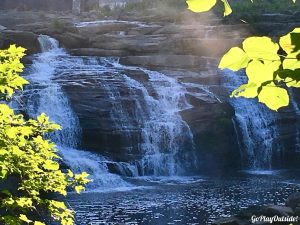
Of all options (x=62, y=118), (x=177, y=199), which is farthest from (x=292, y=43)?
(x=62, y=118)

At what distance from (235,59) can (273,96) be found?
0.13 metres

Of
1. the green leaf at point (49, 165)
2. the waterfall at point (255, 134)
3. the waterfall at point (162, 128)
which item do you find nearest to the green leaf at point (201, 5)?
the green leaf at point (49, 165)

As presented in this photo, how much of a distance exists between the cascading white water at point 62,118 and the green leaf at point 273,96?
1748cm

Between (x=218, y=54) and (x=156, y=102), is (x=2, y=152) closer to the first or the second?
(x=156, y=102)

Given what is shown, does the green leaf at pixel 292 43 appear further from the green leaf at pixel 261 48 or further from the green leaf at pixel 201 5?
the green leaf at pixel 201 5

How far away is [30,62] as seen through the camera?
2753 centimetres

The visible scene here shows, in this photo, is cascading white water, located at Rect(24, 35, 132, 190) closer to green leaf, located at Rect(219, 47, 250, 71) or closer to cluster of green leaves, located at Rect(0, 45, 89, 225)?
cluster of green leaves, located at Rect(0, 45, 89, 225)

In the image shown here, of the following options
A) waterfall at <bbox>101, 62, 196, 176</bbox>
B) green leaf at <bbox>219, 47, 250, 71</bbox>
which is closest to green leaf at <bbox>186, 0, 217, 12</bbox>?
green leaf at <bbox>219, 47, 250, 71</bbox>

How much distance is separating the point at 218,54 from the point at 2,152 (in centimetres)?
2741

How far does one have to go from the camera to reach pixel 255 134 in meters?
25.4

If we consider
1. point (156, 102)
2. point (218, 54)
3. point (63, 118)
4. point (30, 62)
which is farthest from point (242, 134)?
point (30, 62)

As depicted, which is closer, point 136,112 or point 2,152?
point 2,152

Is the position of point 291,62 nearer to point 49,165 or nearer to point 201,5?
point 201,5

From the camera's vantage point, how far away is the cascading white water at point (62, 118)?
63.4 feet
